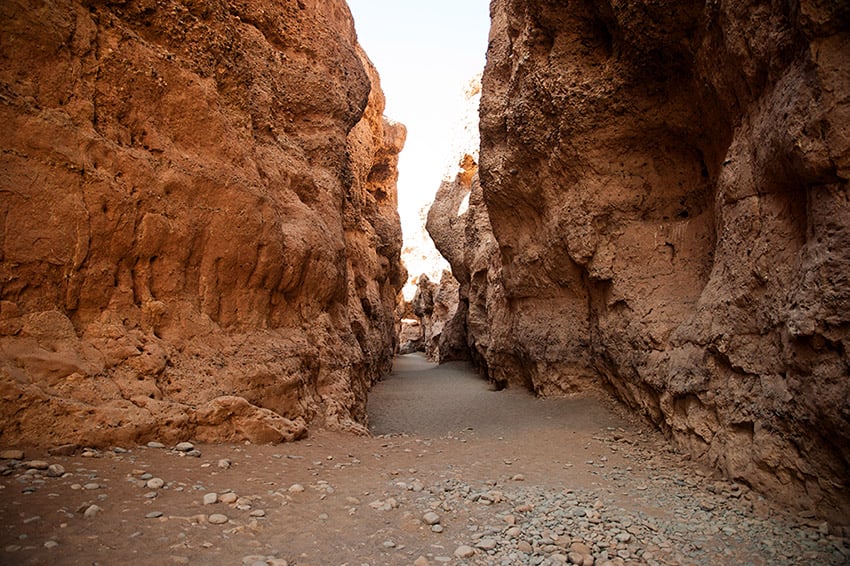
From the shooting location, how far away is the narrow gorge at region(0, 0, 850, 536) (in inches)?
156

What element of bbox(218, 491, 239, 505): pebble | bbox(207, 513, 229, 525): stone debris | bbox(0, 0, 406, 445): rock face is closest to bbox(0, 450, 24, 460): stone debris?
bbox(0, 0, 406, 445): rock face

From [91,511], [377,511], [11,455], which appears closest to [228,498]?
[91,511]

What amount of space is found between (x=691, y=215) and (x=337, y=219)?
261 inches

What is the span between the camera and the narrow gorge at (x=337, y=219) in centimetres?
396

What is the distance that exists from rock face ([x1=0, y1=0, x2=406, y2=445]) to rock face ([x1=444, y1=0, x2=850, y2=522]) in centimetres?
501

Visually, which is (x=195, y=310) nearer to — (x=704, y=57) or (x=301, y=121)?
(x=301, y=121)

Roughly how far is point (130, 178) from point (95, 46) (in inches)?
59.6

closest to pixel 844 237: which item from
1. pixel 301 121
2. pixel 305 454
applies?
pixel 305 454

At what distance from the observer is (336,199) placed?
30.7 ft

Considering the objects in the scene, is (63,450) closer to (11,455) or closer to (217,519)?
(11,455)

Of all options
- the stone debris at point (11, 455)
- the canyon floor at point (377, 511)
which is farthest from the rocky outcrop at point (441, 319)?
the stone debris at point (11, 455)

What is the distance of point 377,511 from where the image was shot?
153 inches

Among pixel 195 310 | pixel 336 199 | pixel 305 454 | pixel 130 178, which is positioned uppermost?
pixel 336 199

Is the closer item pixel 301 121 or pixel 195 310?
pixel 195 310
